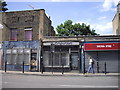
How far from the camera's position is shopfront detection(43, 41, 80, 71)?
21.7 metres

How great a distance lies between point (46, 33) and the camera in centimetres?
→ 2498

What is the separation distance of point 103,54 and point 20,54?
10121 millimetres

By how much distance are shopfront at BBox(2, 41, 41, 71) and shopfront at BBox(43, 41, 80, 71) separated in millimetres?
1088

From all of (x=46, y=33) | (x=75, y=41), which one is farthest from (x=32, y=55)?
(x=75, y=41)

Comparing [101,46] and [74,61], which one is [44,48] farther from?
[101,46]

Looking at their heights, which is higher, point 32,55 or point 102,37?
point 102,37

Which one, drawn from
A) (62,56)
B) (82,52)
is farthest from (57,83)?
(62,56)

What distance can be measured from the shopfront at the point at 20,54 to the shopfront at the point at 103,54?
597cm

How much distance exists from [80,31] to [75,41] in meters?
19.4

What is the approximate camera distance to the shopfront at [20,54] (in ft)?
73.7

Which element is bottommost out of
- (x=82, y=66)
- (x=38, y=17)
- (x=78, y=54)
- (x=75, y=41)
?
(x=82, y=66)

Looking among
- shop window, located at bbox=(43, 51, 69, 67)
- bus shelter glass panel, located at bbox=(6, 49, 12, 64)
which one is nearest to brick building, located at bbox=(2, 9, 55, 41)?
bus shelter glass panel, located at bbox=(6, 49, 12, 64)

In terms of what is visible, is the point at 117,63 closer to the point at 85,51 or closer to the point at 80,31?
the point at 85,51

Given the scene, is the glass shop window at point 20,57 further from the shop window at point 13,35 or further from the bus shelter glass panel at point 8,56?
the shop window at point 13,35
